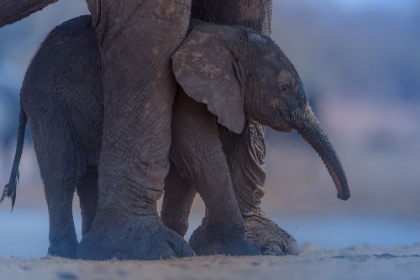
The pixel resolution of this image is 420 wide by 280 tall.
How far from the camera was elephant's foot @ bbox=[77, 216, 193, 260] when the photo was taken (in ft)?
10.8

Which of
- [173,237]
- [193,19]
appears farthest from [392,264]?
[193,19]

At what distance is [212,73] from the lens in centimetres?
351

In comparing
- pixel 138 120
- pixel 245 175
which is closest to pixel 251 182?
pixel 245 175

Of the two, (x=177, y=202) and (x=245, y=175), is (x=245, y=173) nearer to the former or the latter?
(x=245, y=175)

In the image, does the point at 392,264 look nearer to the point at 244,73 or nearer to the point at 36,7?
the point at 244,73

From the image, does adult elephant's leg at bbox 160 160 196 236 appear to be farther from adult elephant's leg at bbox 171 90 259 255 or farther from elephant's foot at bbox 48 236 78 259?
elephant's foot at bbox 48 236 78 259

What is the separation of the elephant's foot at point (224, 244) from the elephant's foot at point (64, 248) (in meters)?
0.52

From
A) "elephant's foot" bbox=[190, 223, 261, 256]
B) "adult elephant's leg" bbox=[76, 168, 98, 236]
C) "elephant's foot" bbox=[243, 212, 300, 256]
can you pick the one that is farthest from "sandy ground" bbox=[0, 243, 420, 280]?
"adult elephant's leg" bbox=[76, 168, 98, 236]

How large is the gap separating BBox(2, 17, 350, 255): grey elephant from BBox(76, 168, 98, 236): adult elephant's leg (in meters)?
0.24

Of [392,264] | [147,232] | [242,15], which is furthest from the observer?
[242,15]

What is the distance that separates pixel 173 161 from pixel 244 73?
45 cm

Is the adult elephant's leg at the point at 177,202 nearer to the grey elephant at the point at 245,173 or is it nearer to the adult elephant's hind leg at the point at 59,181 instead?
the grey elephant at the point at 245,173

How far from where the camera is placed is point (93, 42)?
12.4 feet

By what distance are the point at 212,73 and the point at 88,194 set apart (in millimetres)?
894
